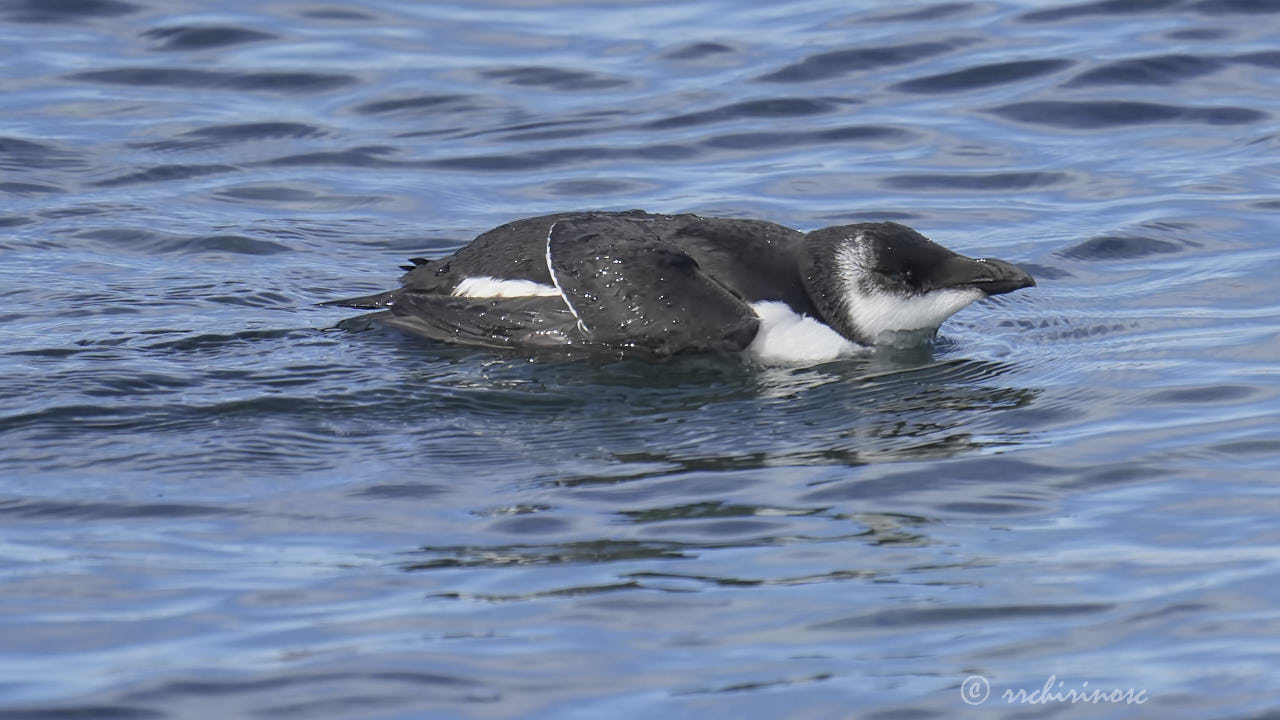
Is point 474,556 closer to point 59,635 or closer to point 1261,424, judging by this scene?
point 59,635

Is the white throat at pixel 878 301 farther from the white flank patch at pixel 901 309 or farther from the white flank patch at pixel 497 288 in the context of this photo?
the white flank patch at pixel 497 288

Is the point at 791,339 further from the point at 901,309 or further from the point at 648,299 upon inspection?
the point at 648,299

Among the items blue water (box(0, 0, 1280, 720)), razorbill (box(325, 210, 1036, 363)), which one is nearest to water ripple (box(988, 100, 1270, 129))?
blue water (box(0, 0, 1280, 720))

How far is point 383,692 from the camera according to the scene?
4824 millimetres

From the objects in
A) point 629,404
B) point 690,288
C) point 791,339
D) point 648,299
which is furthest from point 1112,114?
point 629,404

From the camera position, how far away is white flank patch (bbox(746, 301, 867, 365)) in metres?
8.04

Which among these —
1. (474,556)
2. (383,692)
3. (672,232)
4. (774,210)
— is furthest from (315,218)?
(383,692)

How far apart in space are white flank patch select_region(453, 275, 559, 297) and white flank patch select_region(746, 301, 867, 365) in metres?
0.90

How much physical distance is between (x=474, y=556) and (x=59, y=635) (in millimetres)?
1267

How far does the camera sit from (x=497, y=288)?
8234 millimetres

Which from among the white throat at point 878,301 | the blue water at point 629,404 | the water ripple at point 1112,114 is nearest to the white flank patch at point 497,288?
the blue water at point 629,404

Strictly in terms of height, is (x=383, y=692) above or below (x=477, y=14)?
below

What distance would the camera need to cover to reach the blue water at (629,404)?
507 centimetres

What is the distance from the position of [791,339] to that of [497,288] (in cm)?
132
